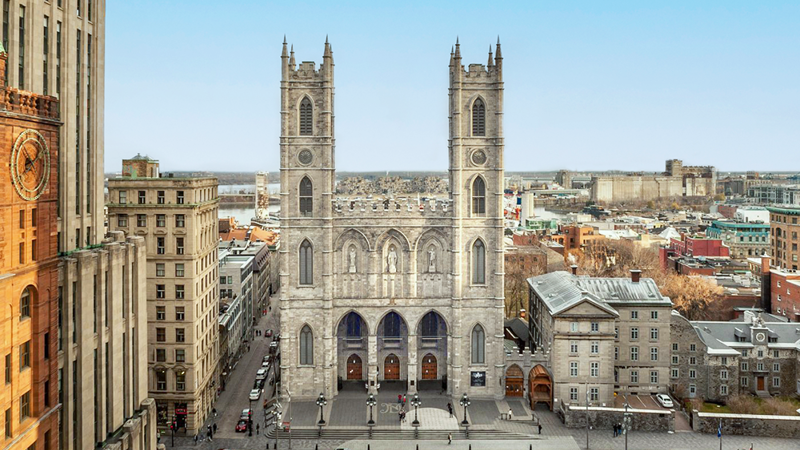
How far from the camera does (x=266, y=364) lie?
217ft

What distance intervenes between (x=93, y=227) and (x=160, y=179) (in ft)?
51.8

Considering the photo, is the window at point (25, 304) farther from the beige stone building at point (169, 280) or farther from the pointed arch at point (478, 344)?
the pointed arch at point (478, 344)

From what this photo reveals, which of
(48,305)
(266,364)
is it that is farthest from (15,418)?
(266,364)

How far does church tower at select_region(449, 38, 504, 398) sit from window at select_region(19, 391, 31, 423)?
38363 mm

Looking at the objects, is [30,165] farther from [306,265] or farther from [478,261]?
[478,261]

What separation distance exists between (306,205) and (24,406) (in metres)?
35.7

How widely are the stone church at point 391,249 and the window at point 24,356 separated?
33859 millimetres

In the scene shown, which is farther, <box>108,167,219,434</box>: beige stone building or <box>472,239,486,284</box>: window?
<box>472,239,486,284</box>: window

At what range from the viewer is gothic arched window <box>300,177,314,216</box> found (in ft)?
190

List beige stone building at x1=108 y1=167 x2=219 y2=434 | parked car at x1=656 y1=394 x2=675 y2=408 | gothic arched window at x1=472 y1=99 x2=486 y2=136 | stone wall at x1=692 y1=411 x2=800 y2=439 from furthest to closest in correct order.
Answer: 1. gothic arched window at x1=472 y1=99 x2=486 y2=136
2. parked car at x1=656 y1=394 x2=675 y2=408
3. beige stone building at x1=108 y1=167 x2=219 y2=434
4. stone wall at x1=692 y1=411 x2=800 y2=439

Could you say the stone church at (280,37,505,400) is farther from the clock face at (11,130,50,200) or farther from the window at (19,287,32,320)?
the window at (19,287,32,320)

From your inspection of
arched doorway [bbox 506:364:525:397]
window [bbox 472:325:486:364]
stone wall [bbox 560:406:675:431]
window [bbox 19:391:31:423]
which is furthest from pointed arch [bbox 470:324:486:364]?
window [bbox 19:391:31:423]

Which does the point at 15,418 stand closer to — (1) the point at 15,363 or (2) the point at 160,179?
(1) the point at 15,363

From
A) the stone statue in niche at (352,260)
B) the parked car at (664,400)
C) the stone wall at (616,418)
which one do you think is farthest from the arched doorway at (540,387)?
the stone statue in niche at (352,260)
